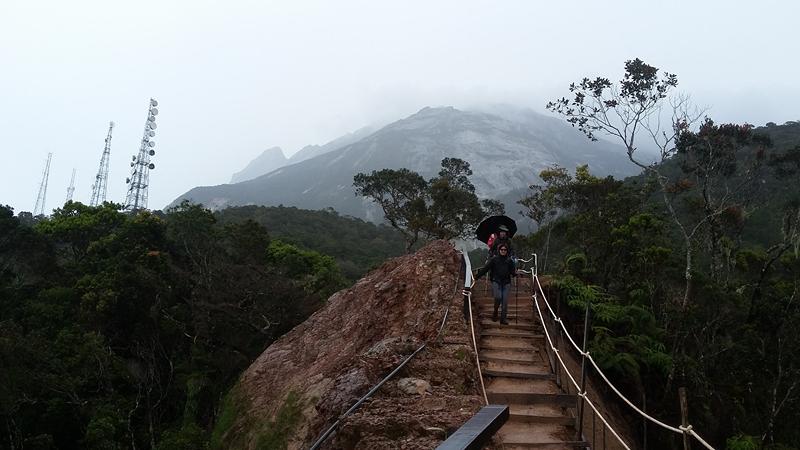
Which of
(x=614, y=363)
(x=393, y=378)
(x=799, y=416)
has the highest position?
(x=393, y=378)

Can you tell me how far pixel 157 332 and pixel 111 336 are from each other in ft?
6.79

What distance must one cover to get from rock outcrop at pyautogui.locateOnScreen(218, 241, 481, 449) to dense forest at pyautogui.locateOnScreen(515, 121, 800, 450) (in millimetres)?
2290

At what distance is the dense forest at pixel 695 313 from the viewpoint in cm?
1055

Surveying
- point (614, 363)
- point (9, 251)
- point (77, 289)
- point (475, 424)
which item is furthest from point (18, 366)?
point (475, 424)

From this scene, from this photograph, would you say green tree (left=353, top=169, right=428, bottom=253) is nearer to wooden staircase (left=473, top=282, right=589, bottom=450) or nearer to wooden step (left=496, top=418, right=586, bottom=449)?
wooden staircase (left=473, top=282, right=589, bottom=450)

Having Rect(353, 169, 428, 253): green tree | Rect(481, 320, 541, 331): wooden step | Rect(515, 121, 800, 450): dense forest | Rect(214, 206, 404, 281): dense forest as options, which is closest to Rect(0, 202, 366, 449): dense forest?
Rect(353, 169, 428, 253): green tree

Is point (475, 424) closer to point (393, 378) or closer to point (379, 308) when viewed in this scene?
point (393, 378)

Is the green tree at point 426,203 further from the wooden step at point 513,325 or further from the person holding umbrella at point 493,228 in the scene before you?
the wooden step at point 513,325

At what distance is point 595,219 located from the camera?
20266 mm

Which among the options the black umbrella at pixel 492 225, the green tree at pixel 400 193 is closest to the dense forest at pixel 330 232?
the green tree at pixel 400 193

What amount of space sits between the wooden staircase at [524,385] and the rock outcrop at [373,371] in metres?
0.56

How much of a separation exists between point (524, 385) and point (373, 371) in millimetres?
2354

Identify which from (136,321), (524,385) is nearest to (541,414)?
(524,385)

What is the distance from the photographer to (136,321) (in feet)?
73.3
